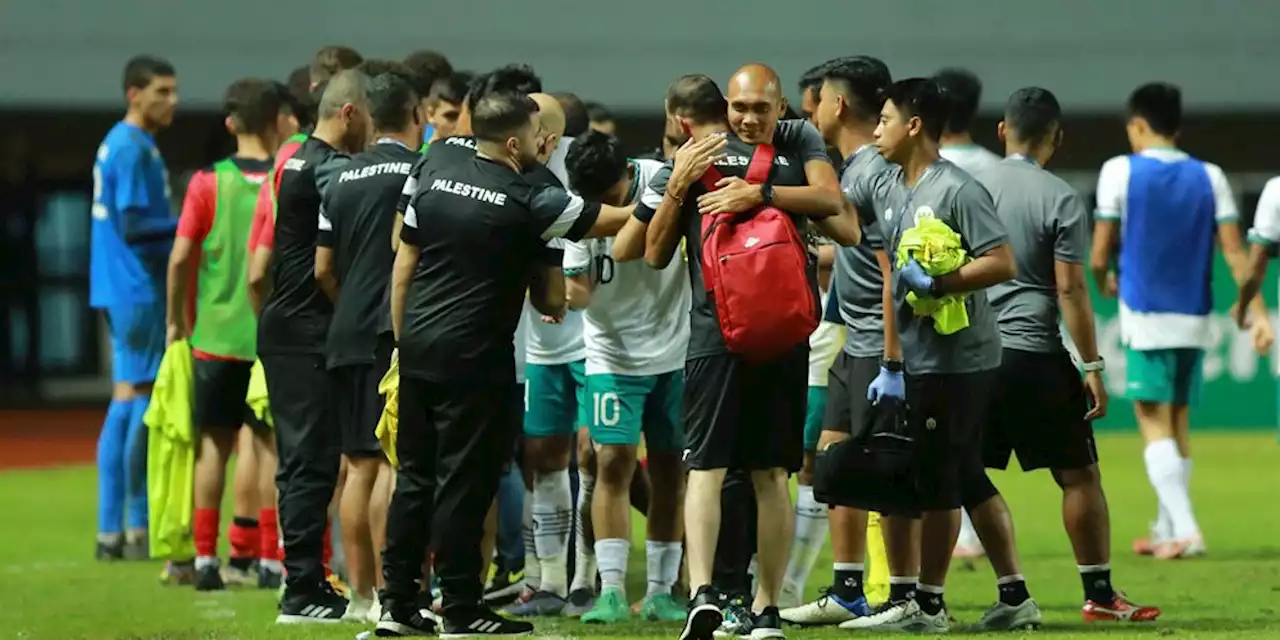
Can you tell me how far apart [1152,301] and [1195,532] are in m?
1.49

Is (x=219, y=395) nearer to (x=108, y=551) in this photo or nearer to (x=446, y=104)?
(x=108, y=551)

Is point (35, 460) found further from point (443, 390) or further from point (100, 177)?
point (443, 390)

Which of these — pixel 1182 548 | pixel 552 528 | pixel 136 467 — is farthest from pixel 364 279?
pixel 1182 548

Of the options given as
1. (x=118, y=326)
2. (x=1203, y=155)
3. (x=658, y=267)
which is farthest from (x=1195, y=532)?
(x=1203, y=155)

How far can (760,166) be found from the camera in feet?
26.6

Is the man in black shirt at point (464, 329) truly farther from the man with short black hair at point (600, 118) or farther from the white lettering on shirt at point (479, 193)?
the man with short black hair at point (600, 118)

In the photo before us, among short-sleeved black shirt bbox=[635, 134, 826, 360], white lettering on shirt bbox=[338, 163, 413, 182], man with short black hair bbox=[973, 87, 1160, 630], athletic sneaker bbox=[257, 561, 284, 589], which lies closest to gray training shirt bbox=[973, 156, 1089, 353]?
man with short black hair bbox=[973, 87, 1160, 630]

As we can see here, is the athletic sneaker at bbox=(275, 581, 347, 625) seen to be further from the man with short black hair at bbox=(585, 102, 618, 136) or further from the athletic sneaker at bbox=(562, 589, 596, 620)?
the man with short black hair at bbox=(585, 102, 618, 136)

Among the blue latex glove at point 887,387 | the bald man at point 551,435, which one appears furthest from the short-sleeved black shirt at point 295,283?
the blue latex glove at point 887,387

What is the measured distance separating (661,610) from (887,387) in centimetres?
160

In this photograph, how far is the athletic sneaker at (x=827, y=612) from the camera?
9133 mm

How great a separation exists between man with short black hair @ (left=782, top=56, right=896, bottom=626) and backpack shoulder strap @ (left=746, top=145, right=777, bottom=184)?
1.05m

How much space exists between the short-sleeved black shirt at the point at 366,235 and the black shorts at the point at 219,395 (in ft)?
8.95

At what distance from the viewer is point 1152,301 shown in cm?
1284
